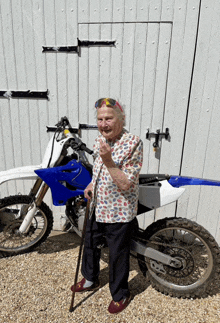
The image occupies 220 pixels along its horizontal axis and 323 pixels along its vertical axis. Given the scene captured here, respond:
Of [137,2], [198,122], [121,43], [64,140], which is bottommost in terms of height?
[64,140]

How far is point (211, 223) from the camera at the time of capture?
3105 millimetres

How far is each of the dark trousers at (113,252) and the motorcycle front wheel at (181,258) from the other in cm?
31

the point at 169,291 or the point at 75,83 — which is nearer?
the point at 169,291

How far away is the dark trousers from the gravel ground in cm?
19

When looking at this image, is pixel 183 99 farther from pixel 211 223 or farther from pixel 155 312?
pixel 155 312

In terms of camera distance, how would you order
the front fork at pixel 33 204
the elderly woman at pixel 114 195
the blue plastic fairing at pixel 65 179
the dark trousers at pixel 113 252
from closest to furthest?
the elderly woman at pixel 114 195 < the dark trousers at pixel 113 252 < the blue plastic fairing at pixel 65 179 < the front fork at pixel 33 204

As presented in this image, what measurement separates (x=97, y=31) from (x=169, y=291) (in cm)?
281

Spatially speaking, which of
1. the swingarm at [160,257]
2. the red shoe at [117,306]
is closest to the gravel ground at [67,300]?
the red shoe at [117,306]

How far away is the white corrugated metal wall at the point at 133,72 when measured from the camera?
254cm

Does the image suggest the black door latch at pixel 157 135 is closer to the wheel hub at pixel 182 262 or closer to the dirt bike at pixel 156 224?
the dirt bike at pixel 156 224

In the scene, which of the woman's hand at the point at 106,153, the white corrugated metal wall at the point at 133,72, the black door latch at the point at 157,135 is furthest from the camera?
the black door latch at the point at 157,135

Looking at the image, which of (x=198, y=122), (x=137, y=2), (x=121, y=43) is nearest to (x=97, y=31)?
(x=121, y=43)

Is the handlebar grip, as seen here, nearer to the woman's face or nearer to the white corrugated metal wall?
the woman's face

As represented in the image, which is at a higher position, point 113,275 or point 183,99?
point 183,99
